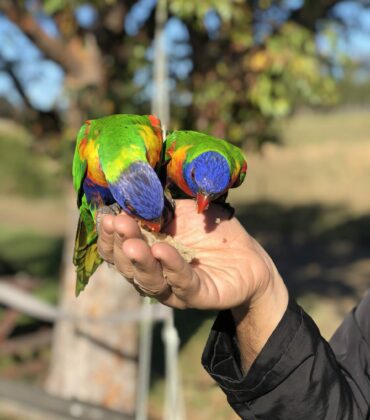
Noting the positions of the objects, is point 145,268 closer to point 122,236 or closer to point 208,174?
point 122,236

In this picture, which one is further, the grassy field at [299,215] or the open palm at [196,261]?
the grassy field at [299,215]

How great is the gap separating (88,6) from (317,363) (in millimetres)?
2390

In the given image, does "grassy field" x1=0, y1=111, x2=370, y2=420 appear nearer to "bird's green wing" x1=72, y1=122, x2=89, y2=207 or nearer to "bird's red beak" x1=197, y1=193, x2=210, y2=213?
"bird's green wing" x1=72, y1=122, x2=89, y2=207

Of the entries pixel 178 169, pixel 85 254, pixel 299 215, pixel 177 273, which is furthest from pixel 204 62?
pixel 299 215

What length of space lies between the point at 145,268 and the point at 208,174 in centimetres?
52

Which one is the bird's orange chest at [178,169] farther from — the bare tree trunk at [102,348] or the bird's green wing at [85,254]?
the bare tree trunk at [102,348]

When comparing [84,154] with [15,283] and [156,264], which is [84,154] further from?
[15,283]

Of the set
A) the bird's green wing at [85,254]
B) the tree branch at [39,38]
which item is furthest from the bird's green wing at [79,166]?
the tree branch at [39,38]

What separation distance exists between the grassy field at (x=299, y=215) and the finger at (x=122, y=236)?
58.9 inches

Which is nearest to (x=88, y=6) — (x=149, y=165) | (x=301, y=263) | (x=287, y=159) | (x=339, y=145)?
(x=149, y=165)

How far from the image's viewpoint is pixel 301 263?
7688 millimetres

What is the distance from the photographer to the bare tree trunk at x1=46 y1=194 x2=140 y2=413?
342cm

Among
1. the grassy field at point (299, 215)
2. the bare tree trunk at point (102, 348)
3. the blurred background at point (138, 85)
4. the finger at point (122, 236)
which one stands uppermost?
the finger at point (122, 236)

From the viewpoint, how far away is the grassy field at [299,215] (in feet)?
20.9
